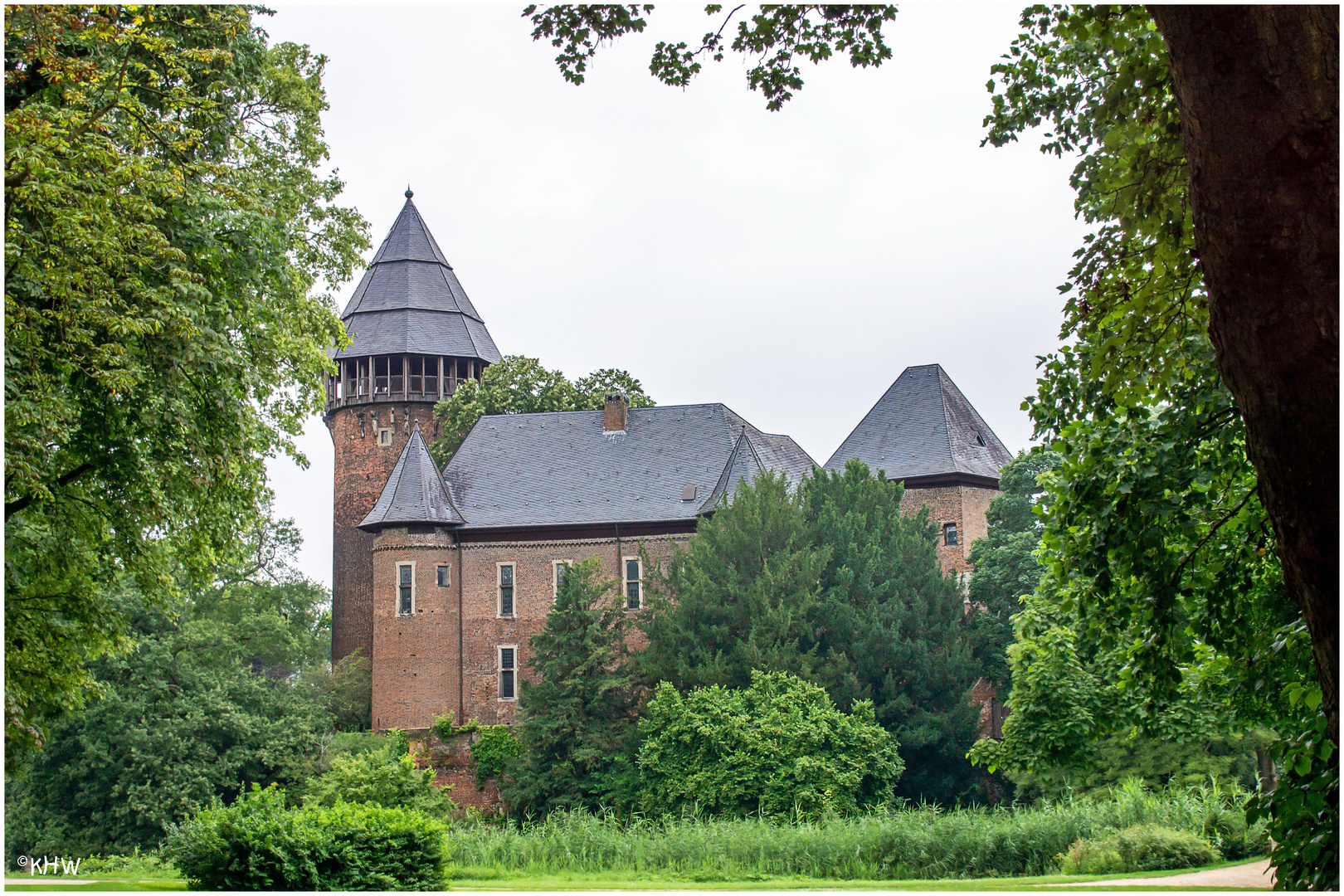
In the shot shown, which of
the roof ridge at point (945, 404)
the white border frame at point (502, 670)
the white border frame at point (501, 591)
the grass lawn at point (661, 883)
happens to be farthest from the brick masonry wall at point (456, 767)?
the roof ridge at point (945, 404)

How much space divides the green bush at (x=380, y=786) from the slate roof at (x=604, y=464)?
11.7 m

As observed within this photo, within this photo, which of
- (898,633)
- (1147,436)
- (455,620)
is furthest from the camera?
(455,620)

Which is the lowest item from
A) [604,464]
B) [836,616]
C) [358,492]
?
[836,616]

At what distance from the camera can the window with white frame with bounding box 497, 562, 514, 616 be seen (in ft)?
134

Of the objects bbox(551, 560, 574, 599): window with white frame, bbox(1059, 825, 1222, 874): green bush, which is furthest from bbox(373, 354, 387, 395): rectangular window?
bbox(1059, 825, 1222, 874): green bush

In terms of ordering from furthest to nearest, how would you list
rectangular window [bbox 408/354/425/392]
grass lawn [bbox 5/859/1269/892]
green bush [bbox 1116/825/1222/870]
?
rectangular window [bbox 408/354/425/392] → green bush [bbox 1116/825/1222/870] → grass lawn [bbox 5/859/1269/892]

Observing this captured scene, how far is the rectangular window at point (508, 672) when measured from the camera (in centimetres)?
3991

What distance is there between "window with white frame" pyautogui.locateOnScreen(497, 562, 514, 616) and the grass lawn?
1799 centimetres

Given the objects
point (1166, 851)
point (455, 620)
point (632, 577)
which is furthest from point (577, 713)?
point (1166, 851)

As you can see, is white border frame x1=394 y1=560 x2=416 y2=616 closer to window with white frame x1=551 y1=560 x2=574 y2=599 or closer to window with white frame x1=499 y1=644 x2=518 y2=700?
window with white frame x1=499 y1=644 x2=518 y2=700

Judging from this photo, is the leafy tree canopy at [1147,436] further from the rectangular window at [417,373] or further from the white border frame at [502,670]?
the rectangular window at [417,373]

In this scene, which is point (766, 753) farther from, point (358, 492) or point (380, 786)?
point (358, 492)

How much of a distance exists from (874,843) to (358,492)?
90.7 ft

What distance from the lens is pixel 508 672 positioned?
40094mm
